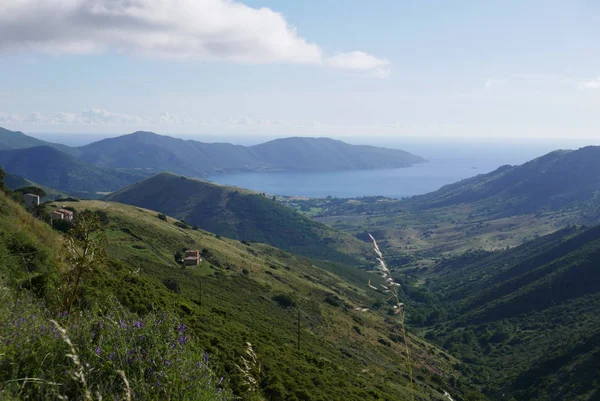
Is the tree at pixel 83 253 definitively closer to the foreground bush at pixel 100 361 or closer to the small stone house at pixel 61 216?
the foreground bush at pixel 100 361

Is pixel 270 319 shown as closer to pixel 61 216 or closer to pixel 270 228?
pixel 61 216

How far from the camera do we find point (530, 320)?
275 ft

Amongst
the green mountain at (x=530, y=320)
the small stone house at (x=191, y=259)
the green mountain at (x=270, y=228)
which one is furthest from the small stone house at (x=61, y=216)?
the green mountain at (x=270, y=228)

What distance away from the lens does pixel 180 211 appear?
639 ft

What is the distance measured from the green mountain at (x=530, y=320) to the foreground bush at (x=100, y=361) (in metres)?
49.6

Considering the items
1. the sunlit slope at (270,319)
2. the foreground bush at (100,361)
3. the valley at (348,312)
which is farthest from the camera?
the sunlit slope at (270,319)

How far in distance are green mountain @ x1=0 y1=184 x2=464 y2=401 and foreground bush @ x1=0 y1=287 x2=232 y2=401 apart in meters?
0.03

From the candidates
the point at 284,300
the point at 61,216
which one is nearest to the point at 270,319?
the point at 284,300

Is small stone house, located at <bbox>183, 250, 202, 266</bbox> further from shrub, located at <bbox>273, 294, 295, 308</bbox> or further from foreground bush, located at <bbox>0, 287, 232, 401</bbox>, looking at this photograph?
foreground bush, located at <bbox>0, 287, 232, 401</bbox>

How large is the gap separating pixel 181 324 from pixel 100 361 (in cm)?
245

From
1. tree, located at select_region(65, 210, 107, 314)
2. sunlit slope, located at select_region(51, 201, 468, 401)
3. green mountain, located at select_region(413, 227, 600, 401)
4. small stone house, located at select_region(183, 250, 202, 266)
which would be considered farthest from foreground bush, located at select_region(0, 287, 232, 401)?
green mountain, located at select_region(413, 227, 600, 401)

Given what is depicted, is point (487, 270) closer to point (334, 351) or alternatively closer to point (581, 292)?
point (581, 292)

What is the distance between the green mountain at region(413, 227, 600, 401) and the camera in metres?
53.2

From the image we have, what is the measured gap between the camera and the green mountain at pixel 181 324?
20.6 ft
